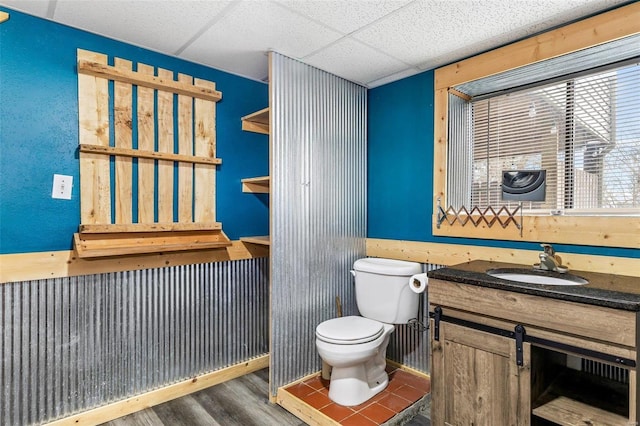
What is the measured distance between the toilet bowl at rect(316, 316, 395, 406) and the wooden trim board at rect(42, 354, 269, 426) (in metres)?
0.80

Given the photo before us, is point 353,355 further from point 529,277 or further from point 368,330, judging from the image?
point 529,277

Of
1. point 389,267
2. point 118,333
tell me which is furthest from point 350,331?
point 118,333

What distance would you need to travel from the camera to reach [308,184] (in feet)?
8.74

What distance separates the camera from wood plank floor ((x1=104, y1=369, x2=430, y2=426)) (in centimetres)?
219

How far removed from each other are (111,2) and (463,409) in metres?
2.78

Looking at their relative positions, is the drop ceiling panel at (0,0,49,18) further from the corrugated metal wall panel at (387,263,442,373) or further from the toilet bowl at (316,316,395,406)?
the corrugated metal wall panel at (387,263,442,373)

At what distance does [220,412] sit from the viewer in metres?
2.29

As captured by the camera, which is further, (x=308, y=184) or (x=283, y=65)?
(x=308, y=184)

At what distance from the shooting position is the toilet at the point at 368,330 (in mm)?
2215

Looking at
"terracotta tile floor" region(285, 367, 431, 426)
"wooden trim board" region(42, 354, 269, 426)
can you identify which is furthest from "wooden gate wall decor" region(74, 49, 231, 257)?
"terracotta tile floor" region(285, 367, 431, 426)

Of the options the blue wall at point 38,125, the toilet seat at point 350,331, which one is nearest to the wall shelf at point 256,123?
the blue wall at point 38,125

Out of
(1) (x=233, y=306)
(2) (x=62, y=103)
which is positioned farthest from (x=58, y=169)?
(1) (x=233, y=306)

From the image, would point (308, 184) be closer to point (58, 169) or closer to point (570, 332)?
point (58, 169)

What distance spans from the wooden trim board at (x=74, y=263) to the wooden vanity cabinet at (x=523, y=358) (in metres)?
1.63
